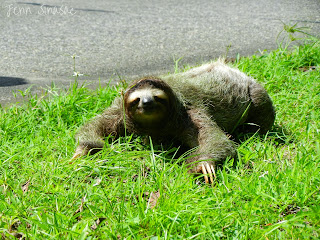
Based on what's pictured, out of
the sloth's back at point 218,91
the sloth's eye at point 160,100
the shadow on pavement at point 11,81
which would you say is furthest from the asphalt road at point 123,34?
the sloth's eye at point 160,100

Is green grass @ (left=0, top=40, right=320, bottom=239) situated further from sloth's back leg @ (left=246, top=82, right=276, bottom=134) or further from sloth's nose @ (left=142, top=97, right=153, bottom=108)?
sloth's nose @ (left=142, top=97, right=153, bottom=108)

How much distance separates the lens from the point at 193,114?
5.33 m

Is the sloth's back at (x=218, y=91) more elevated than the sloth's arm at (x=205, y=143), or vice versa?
the sloth's back at (x=218, y=91)

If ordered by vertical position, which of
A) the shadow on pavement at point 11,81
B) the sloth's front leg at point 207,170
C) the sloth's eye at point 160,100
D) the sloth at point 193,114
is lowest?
the shadow on pavement at point 11,81

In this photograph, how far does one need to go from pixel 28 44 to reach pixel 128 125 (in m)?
4.63

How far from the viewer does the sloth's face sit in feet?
15.7

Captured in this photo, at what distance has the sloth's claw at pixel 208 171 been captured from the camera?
14.2 feet

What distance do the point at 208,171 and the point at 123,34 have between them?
6247 mm

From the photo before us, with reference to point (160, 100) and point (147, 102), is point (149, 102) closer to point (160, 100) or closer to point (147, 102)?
point (147, 102)

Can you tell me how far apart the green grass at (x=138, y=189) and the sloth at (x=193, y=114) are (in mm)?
210

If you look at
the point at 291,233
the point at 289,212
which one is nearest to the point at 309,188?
the point at 289,212

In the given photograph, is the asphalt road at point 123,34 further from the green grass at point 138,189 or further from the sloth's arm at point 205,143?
the sloth's arm at point 205,143

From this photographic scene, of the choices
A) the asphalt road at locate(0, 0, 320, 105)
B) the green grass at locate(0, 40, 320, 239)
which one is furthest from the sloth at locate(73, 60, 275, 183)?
the asphalt road at locate(0, 0, 320, 105)

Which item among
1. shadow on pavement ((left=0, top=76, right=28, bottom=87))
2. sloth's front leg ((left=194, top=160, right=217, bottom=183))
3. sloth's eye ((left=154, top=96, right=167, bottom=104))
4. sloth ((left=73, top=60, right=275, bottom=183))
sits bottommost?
shadow on pavement ((left=0, top=76, right=28, bottom=87))
